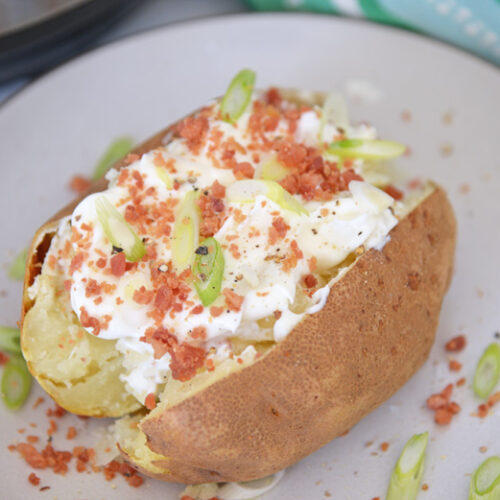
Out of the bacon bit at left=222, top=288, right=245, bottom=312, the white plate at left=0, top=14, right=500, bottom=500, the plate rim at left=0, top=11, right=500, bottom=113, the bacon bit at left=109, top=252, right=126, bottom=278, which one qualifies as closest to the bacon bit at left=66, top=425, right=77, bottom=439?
the white plate at left=0, top=14, right=500, bottom=500

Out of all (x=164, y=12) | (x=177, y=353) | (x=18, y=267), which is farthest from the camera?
(x=164, y=12)

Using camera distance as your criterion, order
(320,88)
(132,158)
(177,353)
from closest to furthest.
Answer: (177,353) < (132,158) < (320,88)

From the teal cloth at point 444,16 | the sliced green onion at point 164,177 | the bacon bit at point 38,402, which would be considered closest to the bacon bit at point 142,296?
the sliced green onion at point 164,177

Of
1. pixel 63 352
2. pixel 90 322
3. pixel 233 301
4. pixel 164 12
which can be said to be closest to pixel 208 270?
pixel 233 301

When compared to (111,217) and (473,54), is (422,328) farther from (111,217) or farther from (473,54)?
(473,54)

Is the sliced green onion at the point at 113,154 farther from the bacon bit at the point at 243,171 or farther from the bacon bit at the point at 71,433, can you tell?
the bacon bit at the point at 71,433

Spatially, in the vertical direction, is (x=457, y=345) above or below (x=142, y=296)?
above

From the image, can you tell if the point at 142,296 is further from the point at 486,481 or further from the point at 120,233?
the point at 486,481

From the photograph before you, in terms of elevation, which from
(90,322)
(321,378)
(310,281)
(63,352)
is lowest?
(63,352)

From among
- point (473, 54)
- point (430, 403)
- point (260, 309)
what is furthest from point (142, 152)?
point (473, 54)
